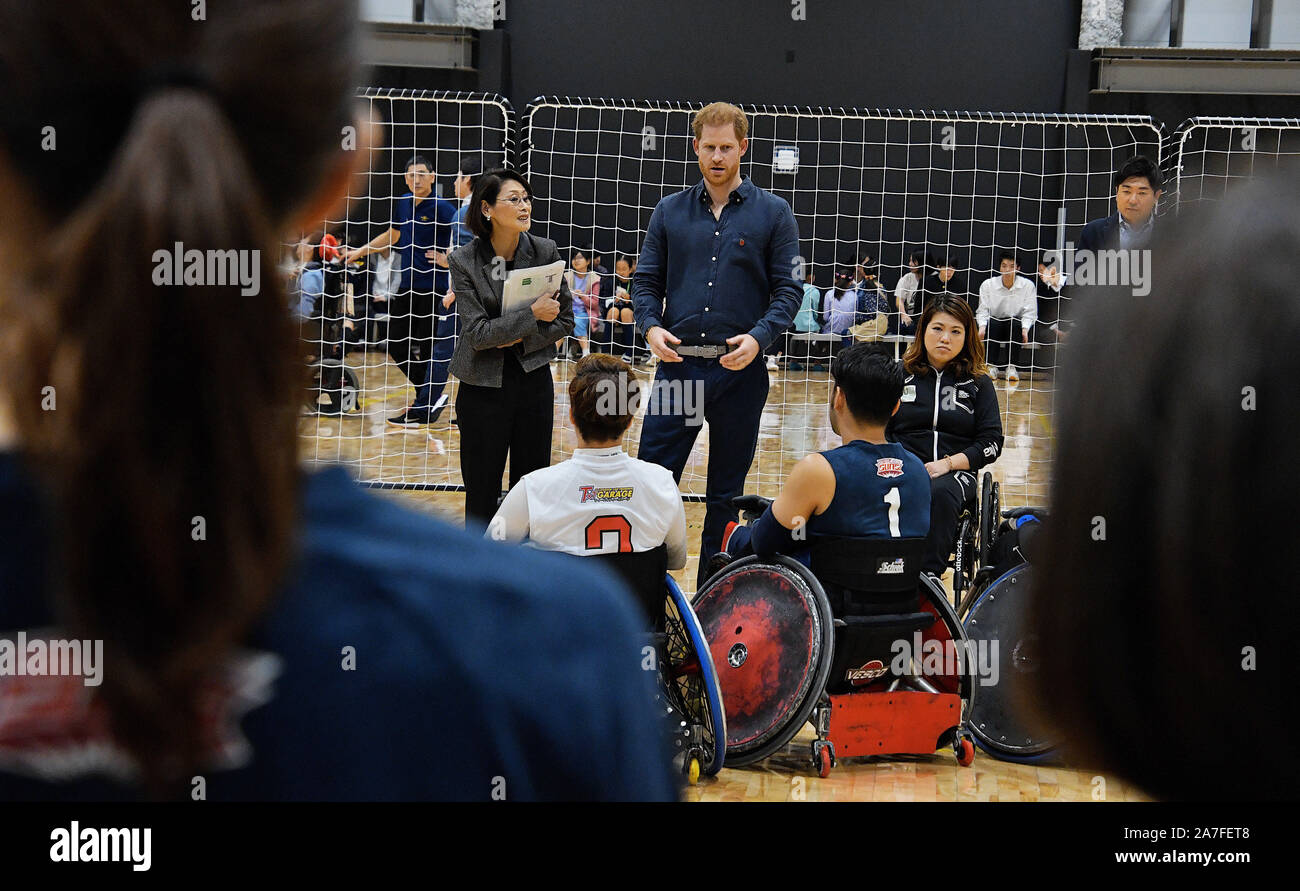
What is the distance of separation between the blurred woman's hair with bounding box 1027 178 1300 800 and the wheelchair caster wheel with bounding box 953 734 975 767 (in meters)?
3.00

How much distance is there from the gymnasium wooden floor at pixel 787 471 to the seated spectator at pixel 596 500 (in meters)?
0.21

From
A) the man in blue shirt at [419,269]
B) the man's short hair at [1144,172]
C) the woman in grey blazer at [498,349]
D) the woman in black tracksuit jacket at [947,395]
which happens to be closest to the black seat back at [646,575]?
the woman in grey blazer at [498,349]

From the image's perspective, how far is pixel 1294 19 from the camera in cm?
1345

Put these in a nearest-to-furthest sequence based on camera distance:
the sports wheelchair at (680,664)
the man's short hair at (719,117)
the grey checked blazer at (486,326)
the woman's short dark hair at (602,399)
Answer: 1. the sports wheelchair at (680,664)
2. the woman's short dark hair at (602,399)
3. the grey checked blazer at (486,326)
4. the man's short hair at (719,117)

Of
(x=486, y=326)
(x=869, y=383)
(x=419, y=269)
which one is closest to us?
(x=869, y=383)

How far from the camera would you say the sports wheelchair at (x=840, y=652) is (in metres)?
3.31

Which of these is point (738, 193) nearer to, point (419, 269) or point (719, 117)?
point (719, 117)

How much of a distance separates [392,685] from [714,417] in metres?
4.14

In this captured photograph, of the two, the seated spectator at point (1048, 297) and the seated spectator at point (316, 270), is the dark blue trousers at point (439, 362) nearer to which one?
the seated spectator at point (316, 270)

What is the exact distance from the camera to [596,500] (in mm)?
3318

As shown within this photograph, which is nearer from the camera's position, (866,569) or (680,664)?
(680,664)

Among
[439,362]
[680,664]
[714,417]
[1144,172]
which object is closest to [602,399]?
[680,664]

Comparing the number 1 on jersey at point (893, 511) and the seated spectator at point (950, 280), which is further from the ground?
the seated spectator at point (950, 280)
